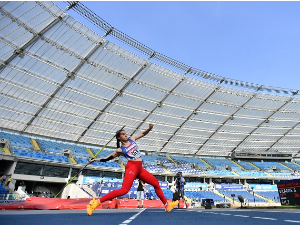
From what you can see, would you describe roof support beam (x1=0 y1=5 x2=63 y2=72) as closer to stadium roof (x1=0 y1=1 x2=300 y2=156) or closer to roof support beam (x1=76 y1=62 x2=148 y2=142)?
stadium roof (x1=0 y1=1 x2=300 y2=156)

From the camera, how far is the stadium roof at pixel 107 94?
2164 cm

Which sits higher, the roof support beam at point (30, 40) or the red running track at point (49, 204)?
the roof support beam at point (30, 40)

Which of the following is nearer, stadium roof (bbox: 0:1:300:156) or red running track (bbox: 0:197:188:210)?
red running track (bbox: 0:197:188:210)

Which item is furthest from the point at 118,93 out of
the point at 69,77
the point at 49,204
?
the point at 49,204

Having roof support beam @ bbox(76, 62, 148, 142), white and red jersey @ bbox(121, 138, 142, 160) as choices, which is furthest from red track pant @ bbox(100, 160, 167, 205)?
roof support beam @ bbox(76, 62, 148, 142)

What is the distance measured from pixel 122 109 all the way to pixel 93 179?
38.0 feet

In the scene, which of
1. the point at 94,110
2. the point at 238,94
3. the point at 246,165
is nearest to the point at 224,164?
the point at 246,165

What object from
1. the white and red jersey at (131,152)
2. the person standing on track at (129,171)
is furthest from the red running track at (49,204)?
the white and red jersey at (131,152)

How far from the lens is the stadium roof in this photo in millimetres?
21641

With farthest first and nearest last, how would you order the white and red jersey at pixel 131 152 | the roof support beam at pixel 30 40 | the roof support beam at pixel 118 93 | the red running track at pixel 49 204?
1. the roof support beam at pixel 118 93
2. the roof support beam at pixel 30 40
3. the red running track at pixel 49 204
4. the white and red jersey at pixel 131 152

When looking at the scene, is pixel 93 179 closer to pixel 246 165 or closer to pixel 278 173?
pixel 246 165

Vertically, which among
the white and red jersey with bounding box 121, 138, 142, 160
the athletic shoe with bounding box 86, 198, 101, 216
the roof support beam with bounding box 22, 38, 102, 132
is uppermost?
the roof support beam with bounding box 22, 38, 102, 132

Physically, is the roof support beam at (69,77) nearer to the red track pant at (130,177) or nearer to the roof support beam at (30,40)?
the roof support beam at (30,40)

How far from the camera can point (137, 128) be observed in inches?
1486
